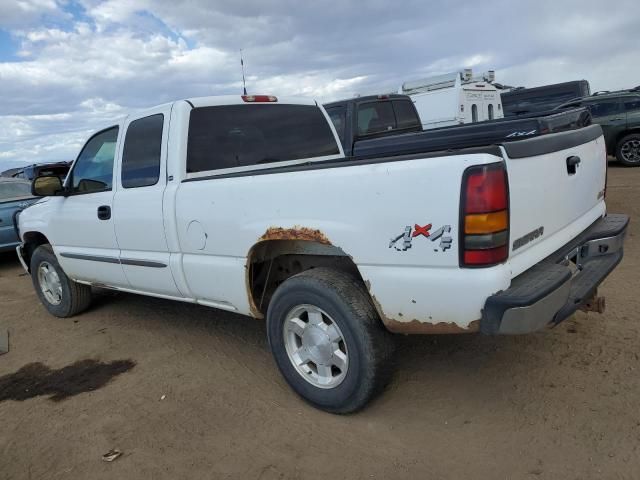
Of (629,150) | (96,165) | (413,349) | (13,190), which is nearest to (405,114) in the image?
(96,165)

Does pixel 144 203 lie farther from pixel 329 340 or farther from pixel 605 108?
pixel 605 108

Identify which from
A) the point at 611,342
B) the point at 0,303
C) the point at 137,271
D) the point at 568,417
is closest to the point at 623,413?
the point at 568,417

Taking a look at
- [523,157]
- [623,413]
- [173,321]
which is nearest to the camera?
[523,157]

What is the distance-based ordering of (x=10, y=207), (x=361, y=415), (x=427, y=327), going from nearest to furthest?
(x=427, y=327), (x=361, y=415), (x=10, y=207)

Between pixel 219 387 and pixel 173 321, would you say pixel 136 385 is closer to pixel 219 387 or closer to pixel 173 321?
pixel 219 387

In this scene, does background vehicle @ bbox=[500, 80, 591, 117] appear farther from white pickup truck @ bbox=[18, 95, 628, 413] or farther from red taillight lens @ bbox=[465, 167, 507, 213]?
red taillight lens @ bbox=[465, 167, 507, 213]

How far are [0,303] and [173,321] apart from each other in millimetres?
2834

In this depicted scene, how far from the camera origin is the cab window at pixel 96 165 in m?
4.47

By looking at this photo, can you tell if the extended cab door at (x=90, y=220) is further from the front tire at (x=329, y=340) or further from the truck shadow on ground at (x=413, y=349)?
the front tire at (x=329, y=340)

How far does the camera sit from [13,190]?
926 centimetres

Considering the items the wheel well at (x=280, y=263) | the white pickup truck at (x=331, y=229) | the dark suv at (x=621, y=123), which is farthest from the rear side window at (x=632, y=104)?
the wheel well at (x=280, y=263)

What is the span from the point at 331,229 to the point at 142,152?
6.53ft

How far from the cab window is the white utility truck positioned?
28.9ft

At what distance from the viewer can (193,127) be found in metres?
3.84
